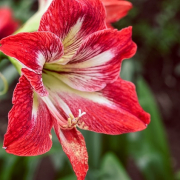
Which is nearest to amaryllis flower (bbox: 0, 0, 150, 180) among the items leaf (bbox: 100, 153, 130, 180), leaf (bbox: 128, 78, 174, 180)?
leaf (bbox: 100, 153, 130, 180)

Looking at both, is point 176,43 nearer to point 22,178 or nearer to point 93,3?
point 22,178

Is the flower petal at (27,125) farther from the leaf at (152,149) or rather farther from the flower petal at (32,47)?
the leaf at (152,149)

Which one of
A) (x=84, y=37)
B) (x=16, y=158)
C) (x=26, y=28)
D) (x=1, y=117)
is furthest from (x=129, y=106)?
(x=1, y=117)

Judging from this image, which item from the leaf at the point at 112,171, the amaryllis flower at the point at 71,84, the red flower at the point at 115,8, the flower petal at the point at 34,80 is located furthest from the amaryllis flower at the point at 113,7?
the leaf at the point at 112,171

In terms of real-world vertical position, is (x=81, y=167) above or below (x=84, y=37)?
below

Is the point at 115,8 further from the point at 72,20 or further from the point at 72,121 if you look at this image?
the point at 72,121

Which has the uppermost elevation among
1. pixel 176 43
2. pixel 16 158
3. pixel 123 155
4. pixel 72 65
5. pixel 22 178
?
pixel 72 65
